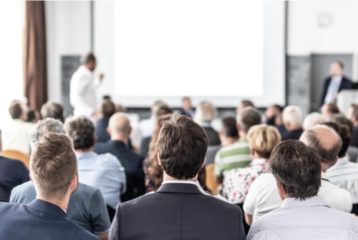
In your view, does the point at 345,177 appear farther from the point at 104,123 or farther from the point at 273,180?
the point at 104,123

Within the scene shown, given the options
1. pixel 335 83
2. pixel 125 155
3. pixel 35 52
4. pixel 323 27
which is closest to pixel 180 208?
pixel 125 155

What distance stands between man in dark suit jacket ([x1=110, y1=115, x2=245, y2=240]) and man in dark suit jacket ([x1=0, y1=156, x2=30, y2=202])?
1.26 meters

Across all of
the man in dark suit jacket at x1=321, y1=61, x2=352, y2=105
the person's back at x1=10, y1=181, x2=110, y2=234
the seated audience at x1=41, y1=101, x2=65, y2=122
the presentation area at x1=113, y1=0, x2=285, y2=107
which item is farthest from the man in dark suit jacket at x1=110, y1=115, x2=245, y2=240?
the man in dark suit jacket at x1=321, y1=61, x2=352, y2=105

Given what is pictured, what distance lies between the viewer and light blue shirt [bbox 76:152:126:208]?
3.47 m

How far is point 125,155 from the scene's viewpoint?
4305mm

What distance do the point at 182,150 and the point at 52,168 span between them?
457mm

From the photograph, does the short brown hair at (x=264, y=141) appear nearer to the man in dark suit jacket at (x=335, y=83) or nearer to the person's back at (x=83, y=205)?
the person's back at (x=83, y=205)

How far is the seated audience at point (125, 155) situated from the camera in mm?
4285

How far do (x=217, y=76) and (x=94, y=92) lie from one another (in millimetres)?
2951

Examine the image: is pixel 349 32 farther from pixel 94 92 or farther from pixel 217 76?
pixel 94 92

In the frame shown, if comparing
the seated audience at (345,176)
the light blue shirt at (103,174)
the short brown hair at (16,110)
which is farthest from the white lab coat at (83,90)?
the seated audience at (345,176)

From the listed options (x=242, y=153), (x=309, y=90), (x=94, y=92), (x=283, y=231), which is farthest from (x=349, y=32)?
(x=283, y=231)

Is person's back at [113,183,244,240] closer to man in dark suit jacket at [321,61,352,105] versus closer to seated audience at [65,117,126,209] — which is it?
seated audience at [65,117,126,209]

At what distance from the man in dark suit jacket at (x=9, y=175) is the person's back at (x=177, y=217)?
129 cm
